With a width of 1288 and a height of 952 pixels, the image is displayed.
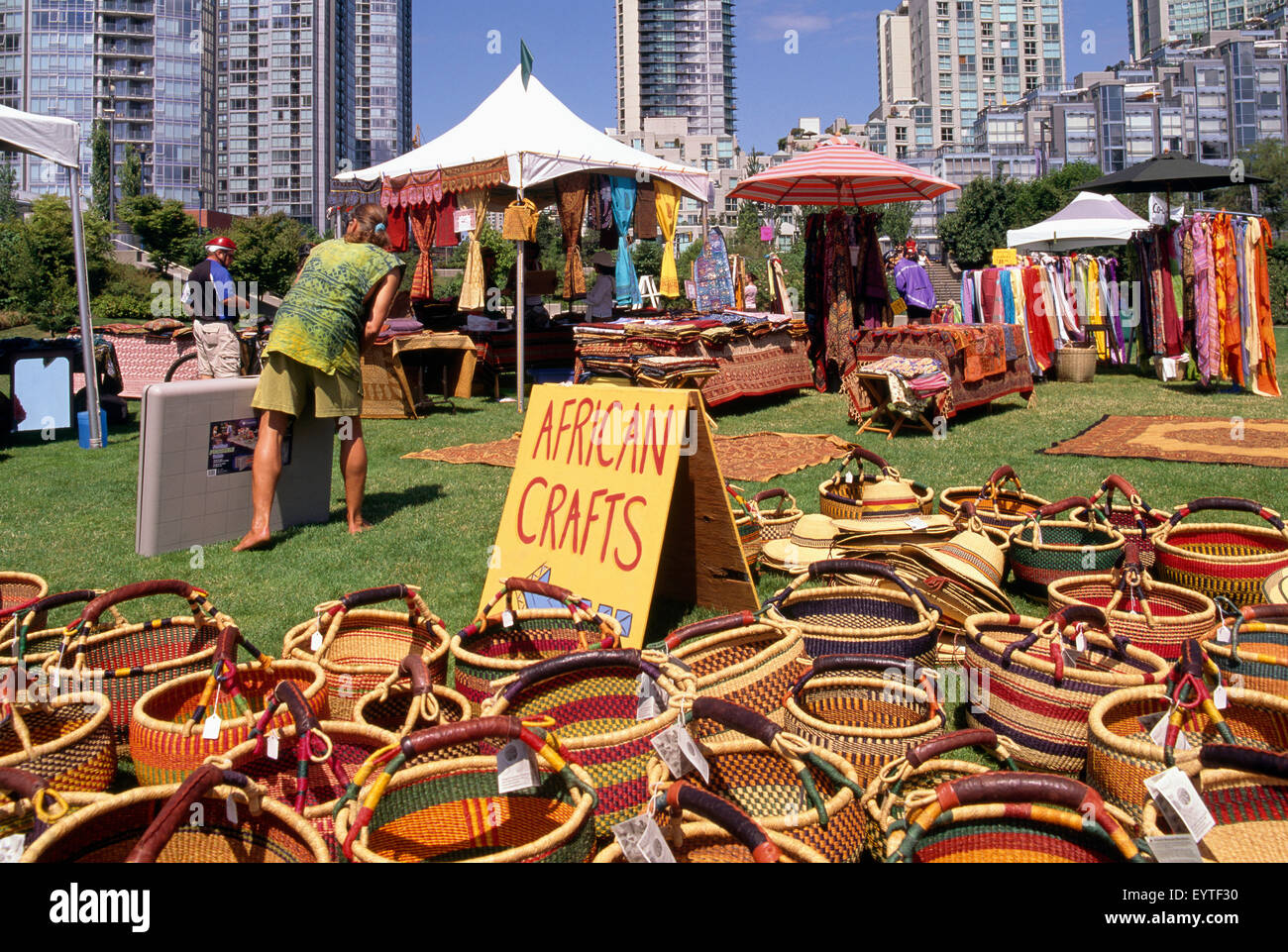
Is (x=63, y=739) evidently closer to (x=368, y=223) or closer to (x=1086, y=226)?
(x=368, y=223)

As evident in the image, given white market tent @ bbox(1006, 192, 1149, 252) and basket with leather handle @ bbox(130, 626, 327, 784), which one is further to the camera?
white market tent @ bbox(1006, 192, 1149, 252)

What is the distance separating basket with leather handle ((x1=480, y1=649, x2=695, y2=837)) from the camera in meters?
2.20

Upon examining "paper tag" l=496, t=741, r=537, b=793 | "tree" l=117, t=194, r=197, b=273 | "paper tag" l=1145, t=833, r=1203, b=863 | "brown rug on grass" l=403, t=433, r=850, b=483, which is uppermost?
"tree" l=117, t=194, r=197, b=273

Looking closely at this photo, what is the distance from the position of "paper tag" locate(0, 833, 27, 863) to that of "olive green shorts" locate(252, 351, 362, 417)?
12.5ft

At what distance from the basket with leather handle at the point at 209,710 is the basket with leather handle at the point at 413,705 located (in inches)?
5.9

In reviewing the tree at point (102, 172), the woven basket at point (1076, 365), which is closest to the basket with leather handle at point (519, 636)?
the woven basket at point (1076, 365)

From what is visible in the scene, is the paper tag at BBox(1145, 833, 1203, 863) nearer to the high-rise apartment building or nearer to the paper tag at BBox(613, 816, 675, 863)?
the paper tag at BBox(613, 816, 675, 863)

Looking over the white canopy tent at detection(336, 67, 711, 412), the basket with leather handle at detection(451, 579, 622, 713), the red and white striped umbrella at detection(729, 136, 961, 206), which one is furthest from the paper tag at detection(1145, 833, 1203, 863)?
the red and white striped umbrella at detection(729, 136, 961, 206)

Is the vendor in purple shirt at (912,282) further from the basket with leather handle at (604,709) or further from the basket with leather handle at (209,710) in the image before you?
the basket with leather handle at (209,710)

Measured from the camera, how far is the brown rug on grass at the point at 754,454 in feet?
23.4

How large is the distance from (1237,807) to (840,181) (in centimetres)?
1187

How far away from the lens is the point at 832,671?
9.45ft
